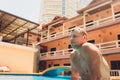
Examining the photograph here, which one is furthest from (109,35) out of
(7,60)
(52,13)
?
(52,13)

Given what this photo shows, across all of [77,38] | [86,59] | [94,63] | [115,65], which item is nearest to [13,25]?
[115,65]

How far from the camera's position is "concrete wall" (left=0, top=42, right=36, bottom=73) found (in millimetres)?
18141

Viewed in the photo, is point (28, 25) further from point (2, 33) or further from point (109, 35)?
point (109, 35)

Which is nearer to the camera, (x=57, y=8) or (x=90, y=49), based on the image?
(x=90, y=49)

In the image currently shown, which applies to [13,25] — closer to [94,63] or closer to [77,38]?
[77,38]

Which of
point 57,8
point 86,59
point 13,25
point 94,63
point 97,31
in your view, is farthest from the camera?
point 57,8

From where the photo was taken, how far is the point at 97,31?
18.7m

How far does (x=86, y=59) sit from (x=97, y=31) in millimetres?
16687

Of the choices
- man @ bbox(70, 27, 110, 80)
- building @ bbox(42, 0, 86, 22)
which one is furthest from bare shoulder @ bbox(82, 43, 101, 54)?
building @ bbox(42, 0, 86, 22)

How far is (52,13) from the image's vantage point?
7956 cm

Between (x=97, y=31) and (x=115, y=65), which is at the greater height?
(x=97, y=31)

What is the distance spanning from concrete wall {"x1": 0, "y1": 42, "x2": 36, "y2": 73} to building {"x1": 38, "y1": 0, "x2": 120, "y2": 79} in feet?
7.67

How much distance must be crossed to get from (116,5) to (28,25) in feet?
38.8

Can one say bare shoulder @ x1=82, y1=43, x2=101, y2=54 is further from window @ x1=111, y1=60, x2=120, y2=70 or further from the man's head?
window @ x1=111, y1=60, x2=120, y2=70
